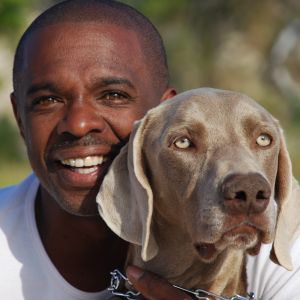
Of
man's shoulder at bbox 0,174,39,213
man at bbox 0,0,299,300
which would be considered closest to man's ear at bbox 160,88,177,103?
man at bbox 0,0,299,300

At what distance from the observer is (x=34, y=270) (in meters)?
4.16

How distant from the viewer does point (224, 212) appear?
326 centimetres

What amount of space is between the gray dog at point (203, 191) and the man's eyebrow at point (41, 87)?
44 centimetres

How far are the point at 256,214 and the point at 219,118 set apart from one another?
448 millimetres

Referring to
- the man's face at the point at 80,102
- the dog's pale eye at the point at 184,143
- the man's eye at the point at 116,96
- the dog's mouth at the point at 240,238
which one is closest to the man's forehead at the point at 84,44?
the man's face at the point at 80,102

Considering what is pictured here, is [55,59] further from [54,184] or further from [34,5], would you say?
[34,5]

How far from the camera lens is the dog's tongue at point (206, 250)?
3.46 metres

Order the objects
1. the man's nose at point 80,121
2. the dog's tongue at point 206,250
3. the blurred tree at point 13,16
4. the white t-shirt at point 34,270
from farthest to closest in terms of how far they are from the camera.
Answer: the blurred tree at point 13,16 → the white t-shirt at point 34,270 → the man's nose at point 80,121 → the dog's tongue at point 206,250

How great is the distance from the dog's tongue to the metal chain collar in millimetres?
225

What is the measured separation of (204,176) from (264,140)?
0.31 m

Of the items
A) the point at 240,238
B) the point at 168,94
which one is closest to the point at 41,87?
the point at 168,94

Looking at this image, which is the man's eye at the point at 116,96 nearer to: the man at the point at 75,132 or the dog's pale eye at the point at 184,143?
the man at the point at 75,132

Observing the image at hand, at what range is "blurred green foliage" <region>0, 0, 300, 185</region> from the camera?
1694cm

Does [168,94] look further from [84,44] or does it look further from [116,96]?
[84,44]
